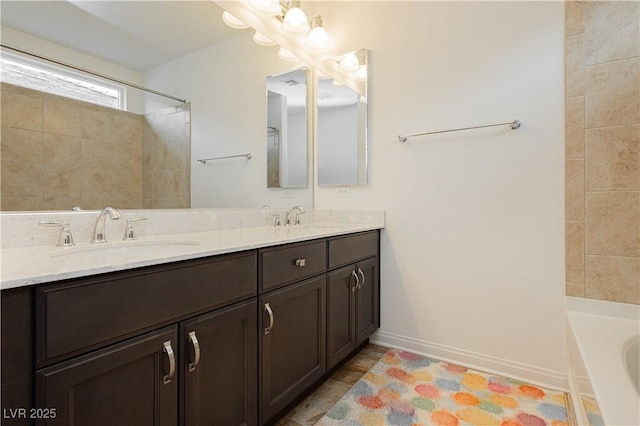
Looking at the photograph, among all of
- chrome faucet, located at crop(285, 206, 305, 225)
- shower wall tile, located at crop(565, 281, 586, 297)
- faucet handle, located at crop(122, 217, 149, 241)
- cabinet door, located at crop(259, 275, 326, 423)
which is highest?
chrome faucet, located at crop(285, 206, 305, 225)

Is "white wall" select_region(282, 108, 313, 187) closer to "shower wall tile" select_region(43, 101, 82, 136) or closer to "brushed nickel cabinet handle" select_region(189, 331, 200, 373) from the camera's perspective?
"shower wall tile" select_region(43, 101, 82, 136)

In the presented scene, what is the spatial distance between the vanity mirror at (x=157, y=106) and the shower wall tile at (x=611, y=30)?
172cm

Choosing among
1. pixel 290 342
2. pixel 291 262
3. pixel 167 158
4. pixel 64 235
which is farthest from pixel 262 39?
pixel 290 342

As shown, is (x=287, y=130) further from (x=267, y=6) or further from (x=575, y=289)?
(x=575, y=289)

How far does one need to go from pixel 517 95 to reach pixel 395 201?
889 mm

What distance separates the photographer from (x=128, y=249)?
122 cm

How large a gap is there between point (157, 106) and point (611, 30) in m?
2.15

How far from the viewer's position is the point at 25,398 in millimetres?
660

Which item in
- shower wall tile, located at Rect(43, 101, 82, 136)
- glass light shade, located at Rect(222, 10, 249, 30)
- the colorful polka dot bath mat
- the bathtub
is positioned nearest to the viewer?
the bathtub

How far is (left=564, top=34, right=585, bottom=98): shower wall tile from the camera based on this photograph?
1.61 metres

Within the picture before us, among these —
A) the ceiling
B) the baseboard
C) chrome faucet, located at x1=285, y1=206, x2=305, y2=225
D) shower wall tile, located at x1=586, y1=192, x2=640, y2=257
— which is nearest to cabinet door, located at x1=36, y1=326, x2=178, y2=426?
the ceiling

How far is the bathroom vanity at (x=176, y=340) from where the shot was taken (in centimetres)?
68

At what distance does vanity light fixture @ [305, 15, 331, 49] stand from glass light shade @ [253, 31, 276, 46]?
30 cm

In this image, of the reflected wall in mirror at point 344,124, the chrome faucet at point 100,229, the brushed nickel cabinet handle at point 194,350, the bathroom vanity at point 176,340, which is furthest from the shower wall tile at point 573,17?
the chrome faucet at point 100,229
